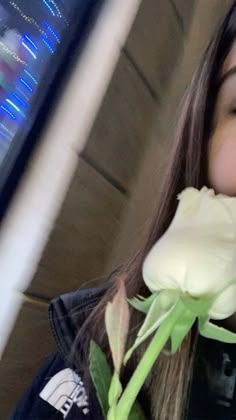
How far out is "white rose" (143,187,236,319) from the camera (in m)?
0.34

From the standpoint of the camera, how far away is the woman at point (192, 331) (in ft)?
1.97

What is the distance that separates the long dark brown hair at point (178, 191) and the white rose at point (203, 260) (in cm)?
24

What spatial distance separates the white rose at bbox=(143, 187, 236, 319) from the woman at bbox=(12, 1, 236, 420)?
0.79ft

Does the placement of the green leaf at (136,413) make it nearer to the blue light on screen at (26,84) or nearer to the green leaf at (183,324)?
the green leaf at (183,324)

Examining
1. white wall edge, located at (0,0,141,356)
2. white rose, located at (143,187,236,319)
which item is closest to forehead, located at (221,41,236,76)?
white wall edge, located at (0,0,141,356)

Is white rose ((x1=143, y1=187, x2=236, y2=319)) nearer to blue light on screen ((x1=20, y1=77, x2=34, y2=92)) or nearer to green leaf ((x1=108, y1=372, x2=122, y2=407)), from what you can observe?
green leaf ((x1=108, y1=372, x2=122, y2=407))

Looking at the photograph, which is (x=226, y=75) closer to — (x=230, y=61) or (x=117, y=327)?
(x=230, y=61)

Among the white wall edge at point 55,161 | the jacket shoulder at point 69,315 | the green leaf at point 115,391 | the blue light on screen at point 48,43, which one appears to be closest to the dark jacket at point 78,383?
the jacket shoulder at point 69,315

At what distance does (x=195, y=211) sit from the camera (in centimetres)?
38

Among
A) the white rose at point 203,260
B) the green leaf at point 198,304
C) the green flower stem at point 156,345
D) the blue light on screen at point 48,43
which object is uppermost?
the blue light on screen at point 48,43

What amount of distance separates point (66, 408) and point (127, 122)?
498 mm

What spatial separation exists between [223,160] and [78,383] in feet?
0.97

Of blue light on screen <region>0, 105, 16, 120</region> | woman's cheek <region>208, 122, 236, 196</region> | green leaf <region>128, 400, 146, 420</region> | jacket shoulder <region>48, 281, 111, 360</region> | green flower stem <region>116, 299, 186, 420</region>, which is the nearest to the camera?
green flower stem <region>116, 299, 186, 420</region>

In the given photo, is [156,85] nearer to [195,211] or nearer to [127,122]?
[127,122]
